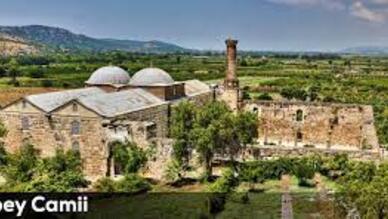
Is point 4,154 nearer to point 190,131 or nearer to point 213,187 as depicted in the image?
point 190,131

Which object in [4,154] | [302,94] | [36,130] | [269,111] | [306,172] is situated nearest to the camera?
[306,172]

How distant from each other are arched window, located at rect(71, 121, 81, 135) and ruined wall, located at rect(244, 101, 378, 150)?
12.6 m

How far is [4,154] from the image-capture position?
2786 centimetres

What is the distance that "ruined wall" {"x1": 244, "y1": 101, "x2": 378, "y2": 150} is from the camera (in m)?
37.4

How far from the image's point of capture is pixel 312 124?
37969 mm

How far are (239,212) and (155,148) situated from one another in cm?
856

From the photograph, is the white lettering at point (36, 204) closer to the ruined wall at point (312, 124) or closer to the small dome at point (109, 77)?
the small dome at point (109, 77)

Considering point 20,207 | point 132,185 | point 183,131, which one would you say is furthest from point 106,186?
point 20,207

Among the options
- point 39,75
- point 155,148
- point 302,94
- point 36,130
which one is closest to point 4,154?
point 36,130

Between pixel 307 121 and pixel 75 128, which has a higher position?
pixel 75 128

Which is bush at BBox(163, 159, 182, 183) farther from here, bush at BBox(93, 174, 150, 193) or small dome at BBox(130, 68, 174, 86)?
small dome at BBox(130, 68, 174, 86)

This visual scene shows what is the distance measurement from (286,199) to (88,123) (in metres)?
11.9

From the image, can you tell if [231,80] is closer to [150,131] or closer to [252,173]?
[150,131]

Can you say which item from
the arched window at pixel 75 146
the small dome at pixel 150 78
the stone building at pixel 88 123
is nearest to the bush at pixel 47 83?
the small dome at pixel 150 78
